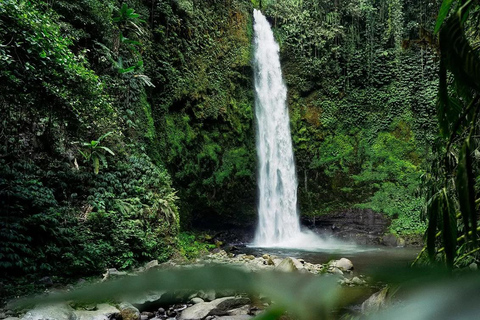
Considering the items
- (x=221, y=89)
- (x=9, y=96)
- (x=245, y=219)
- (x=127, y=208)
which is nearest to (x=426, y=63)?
(x=221, y=89)

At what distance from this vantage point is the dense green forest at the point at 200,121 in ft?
11.5

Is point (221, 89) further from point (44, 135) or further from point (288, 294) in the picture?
point (288, 294)

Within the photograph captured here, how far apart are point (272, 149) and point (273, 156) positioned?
0.32 metres

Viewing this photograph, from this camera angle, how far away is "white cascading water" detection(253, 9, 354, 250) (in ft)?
42.7

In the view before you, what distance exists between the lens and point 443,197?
2.56 feet

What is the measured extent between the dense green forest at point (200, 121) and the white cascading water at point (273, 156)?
1.73 feet

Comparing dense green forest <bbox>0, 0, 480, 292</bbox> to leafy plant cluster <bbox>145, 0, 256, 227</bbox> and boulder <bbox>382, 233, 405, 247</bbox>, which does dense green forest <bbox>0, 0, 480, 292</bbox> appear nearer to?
leafy plant cluster <bbox>145, 0, 256, 227</bbox>

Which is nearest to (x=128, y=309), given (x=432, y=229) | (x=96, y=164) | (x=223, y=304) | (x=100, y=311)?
(x=223, y=304)

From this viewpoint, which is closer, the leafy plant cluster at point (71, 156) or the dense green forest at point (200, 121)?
the dense green forest at point (200, 121)

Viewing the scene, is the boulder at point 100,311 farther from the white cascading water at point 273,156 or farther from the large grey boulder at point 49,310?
the white cascading water at point 273,156

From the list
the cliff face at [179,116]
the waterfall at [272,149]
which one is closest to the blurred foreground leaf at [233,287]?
the cliff face at [179,116]

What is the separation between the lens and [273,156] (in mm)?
13891

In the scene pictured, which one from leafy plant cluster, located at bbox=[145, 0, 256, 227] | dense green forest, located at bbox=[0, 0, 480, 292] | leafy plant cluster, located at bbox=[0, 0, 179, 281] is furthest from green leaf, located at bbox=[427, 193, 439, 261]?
leafy plant cluster, located at bbox=[145, 0, 256, 227]

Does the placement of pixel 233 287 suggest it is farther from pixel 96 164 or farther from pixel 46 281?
pixel 96 164
